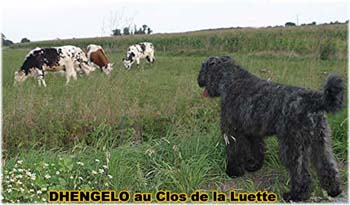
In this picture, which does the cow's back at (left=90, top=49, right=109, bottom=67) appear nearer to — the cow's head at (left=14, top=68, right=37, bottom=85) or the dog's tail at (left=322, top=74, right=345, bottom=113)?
the cow's head at (left=14, top=68, right=37, bottom=85)

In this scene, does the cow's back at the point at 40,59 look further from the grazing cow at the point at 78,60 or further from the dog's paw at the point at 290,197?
the dog's paw at the point at 290,197

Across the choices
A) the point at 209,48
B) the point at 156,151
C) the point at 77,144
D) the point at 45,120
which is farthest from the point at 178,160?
the point at 209,48

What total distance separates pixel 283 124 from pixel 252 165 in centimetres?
100

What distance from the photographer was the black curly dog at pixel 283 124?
165 inches

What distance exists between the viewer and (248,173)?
17.0 feet

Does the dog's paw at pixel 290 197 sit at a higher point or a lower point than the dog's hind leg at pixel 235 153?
lower

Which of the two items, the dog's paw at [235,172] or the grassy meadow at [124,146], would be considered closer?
the grassy meadow at [124,146]

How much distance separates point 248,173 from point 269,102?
3.74 ft

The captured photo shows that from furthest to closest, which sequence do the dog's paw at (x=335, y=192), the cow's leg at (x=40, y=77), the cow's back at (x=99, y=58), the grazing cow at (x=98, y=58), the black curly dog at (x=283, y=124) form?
the cow's back at (x=99, y=58) < the grazing cow at (x=98, y=58) < the cow's leg at (x=40, y=77) < the dog's paw at (x=335, y=192) < the black curly dog at (x=283, y=124)

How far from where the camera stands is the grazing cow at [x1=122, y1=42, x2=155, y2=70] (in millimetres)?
20148

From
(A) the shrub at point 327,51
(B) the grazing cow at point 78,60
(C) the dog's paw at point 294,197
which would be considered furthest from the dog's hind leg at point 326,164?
(A) the shrub at point 327,51

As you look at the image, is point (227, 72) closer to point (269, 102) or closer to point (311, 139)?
point (269, 102)

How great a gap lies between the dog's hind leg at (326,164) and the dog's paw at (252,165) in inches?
29.6

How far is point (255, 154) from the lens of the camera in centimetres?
504
